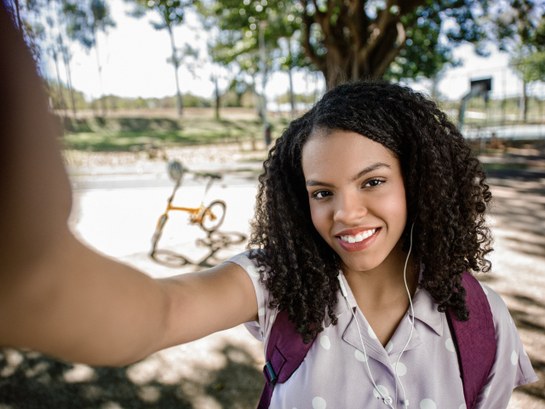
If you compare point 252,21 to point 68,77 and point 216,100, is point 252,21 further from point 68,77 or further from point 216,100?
point 216,100

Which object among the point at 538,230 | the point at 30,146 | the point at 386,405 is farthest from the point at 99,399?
the point at 538,230

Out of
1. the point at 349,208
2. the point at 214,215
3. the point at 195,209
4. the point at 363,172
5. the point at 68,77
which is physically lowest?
the point at 214,215

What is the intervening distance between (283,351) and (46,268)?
1000 mm

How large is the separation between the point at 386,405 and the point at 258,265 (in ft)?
1.90

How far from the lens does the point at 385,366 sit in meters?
1.33

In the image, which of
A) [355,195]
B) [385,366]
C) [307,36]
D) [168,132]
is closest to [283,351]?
[385,366]

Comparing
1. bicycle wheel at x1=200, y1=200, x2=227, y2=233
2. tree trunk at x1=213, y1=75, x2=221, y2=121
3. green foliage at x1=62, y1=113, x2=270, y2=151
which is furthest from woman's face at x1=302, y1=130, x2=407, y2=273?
tree trunk at x1=213, y1=75, x2=221, y2=121

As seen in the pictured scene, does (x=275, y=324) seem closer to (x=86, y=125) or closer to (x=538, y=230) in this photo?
(x=86, y=125)

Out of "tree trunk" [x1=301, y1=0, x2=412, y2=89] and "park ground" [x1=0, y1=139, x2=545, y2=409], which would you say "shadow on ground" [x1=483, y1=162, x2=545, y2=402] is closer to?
"park ground" [x1=0, y1=139, x2=545, y2=409]

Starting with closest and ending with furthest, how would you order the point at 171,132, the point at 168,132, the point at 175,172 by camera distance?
the point at 175,172 < the point at 168,132 < the point at 171,132

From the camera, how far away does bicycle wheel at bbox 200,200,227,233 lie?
6695mm

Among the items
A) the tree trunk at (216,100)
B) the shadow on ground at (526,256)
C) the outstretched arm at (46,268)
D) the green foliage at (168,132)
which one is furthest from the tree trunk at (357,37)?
the tree trunk at (216,100)

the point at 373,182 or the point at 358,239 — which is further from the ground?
the point at 373,182

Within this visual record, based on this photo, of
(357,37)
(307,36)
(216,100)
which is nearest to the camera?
(357,37)
